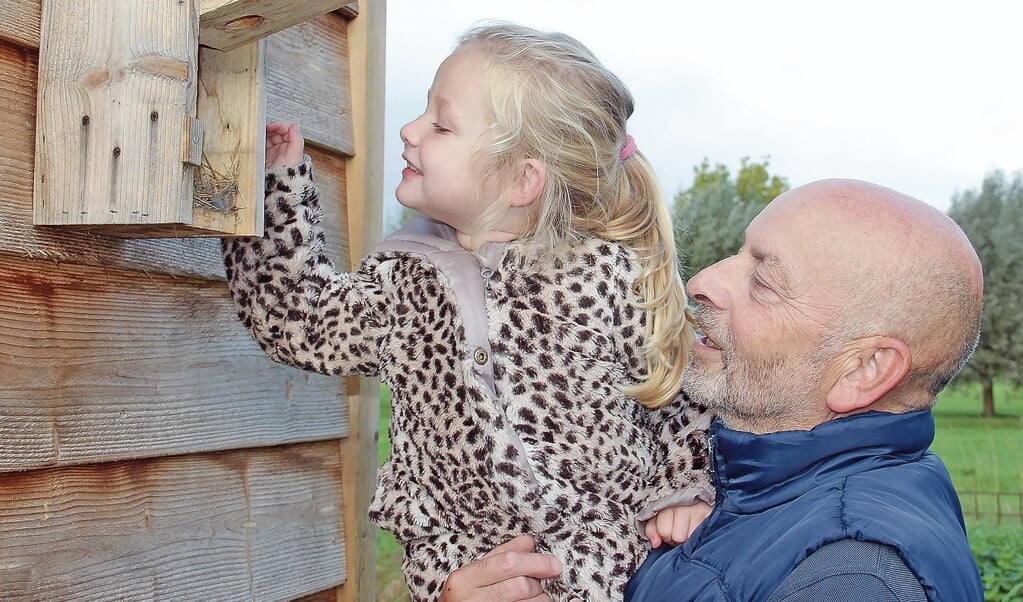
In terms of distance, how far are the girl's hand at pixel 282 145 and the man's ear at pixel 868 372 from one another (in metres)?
1.01

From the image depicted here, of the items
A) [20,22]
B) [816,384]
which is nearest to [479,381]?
[816,384]

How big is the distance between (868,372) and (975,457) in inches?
399

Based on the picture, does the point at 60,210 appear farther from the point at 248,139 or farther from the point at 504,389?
the point at 504,389

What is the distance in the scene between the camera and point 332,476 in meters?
2.10

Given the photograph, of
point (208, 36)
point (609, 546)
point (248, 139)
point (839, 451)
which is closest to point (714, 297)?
point (839, 451)

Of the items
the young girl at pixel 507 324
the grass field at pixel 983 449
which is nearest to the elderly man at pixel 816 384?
the young girl at pixel 507 324

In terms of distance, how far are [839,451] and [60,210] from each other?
3.89 ft

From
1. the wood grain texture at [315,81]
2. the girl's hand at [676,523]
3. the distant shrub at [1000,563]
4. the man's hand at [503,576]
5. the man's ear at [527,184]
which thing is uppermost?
the wood grain texture at [315,81]

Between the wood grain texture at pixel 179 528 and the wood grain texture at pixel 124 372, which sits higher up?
the wood grain texture at pixel 124 372

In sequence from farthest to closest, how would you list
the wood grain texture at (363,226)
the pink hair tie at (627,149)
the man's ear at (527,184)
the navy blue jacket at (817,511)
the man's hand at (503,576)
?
the wood grain texture at (363,226) → the pink hair tie at (627,149) → the man's ear at (527,184) → the man's hand at (503,576) → the navy blue jacket at (817,511)

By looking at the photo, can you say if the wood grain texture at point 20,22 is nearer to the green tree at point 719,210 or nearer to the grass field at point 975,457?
the grass field at point 975,457

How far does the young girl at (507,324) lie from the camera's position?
170cm

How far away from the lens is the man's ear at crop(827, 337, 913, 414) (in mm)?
1460

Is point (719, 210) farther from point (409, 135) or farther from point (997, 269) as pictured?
point (409, 135)
